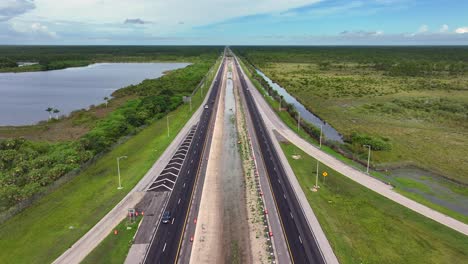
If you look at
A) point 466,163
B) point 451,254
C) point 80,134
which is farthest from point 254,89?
point 451,254

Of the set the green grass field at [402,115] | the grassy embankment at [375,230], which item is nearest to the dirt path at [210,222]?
the grassy embankment at [375,230]

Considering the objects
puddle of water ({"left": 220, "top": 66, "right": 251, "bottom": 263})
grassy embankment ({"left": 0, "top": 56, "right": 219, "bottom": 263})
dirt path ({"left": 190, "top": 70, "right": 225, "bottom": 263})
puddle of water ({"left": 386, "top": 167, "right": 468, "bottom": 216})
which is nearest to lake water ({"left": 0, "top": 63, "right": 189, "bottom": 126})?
grassy embankment ({"left": 0, "top": 56, "right": 219, "bottom": 263})

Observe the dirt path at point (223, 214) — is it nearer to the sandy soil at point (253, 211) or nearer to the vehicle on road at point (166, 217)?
the sandy soil at point (253, 211)

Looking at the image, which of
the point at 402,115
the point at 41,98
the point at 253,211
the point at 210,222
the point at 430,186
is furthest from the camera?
the point at 41,98

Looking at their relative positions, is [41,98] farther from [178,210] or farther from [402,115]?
[402,115]

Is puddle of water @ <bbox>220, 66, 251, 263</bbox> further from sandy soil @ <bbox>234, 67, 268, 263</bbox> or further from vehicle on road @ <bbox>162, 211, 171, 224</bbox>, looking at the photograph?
vehicle on road @ <bbox>162, 211, 171, 224</bbox>

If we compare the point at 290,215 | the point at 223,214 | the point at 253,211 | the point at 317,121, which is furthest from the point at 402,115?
Result: the point at 223,214
